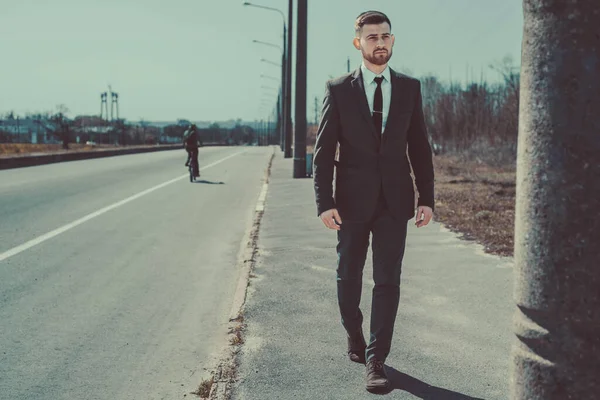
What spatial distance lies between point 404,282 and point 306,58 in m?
14.6

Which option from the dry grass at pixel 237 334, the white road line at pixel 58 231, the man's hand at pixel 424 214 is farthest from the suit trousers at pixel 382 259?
the white road line at pixel 58 231

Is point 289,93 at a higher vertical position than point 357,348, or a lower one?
higher

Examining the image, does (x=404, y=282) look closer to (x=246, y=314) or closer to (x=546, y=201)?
(x=246, y=314)

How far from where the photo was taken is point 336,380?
13.7 ft

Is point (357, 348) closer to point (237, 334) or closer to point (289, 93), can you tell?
point (237, 334)

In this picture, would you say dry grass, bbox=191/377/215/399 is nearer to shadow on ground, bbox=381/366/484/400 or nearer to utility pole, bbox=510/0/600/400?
shadow on ground, bbox=381/366/484/400

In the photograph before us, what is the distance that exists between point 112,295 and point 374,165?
147 inches

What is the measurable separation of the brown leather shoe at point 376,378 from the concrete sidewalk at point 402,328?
0.18 ft

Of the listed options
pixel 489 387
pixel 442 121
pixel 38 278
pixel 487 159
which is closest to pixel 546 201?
pixel 489 387

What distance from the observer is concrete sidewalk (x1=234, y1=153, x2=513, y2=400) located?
4125 millimetres

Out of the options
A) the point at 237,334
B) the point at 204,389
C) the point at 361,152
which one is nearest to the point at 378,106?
the point at 361,152

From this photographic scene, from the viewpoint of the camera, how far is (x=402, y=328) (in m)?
5.32

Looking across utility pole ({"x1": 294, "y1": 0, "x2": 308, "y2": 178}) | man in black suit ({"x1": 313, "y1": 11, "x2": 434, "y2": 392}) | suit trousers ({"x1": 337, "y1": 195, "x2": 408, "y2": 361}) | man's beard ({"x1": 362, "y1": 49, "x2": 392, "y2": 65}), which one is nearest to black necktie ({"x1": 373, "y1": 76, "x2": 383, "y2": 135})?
man in black suit ({"x1": 313, "y1": 11, "x2": 434, "y2": 392})

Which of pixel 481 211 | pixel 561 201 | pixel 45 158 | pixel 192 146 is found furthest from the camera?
pixel 45 158
